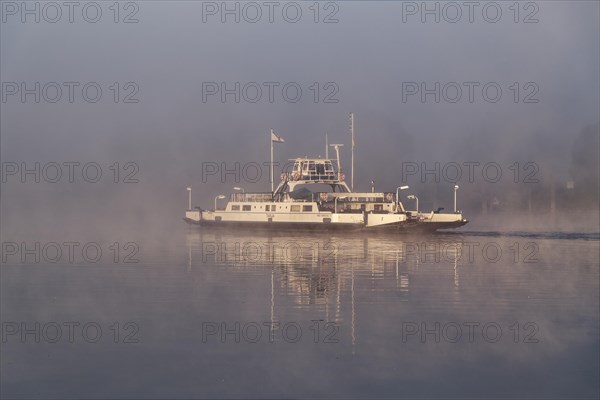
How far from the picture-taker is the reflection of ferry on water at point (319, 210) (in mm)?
70125

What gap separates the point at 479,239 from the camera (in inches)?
2370

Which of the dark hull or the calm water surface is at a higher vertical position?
the dark hull

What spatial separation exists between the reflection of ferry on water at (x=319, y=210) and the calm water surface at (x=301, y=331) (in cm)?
3223

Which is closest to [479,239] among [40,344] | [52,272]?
[52,272]

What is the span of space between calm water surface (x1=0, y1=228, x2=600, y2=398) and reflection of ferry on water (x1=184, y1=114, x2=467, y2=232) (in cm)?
3223

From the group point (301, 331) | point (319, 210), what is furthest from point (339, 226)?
point (301, 331)

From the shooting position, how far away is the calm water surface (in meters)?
15.2

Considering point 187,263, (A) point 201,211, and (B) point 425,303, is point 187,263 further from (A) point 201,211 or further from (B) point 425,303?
(A) point 201,211

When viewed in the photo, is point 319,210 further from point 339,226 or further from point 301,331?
point 301,331

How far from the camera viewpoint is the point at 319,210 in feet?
241

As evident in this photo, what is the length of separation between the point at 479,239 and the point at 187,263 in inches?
1125

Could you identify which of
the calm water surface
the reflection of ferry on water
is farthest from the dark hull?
the calm water surface

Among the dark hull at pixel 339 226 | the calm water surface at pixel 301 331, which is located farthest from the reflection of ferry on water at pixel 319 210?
the calm water surface at pixel 301 331

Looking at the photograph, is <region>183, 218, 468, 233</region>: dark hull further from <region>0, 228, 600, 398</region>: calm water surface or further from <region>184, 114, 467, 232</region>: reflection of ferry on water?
<region>0, 228, 600, 398</region>: calm water surface
